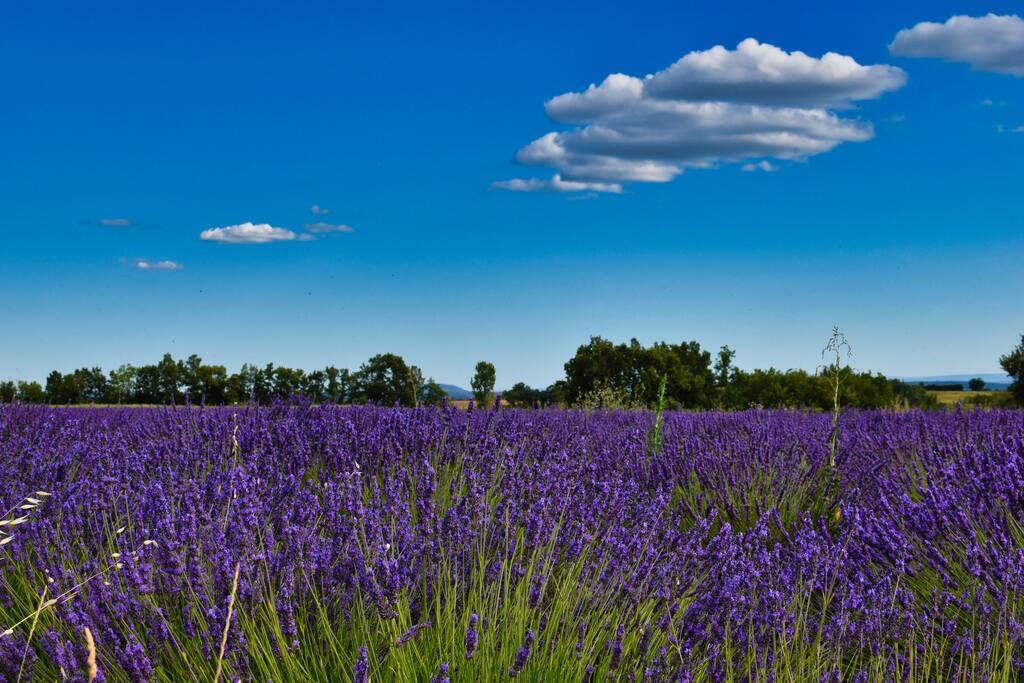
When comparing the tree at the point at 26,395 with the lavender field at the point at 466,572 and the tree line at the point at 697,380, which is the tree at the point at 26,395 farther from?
the tree line at the point at 697,380

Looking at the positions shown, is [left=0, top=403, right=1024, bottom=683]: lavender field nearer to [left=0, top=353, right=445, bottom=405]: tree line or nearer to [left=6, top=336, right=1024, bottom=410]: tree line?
[left=0, top=353, right=445, bottom=405]: tree line

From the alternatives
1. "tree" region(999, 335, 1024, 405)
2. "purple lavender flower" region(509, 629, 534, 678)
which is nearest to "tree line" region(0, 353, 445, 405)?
"purple lavender flower" region(509, 629, 534, 678)

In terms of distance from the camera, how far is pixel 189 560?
2615 mm

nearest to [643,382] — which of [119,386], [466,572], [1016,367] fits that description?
[1016,367]

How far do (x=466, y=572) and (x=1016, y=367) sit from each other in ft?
87.0

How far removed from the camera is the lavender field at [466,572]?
236 centimetres

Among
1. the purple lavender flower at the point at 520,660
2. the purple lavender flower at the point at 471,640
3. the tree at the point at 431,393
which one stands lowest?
the purple lavender flower at the point at 520,660

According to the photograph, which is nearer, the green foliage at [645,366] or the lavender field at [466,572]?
the lavender field at [466,572]

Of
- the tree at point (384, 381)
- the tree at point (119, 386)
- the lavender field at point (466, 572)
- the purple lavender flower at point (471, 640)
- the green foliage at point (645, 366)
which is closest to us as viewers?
the purple lavender flower at point (471, 640)

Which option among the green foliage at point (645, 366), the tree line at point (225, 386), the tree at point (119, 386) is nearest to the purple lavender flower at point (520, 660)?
the tree line at point (225, 386)

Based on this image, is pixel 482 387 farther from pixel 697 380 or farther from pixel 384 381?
pixel 697 380

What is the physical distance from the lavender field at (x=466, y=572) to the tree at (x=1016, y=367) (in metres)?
22.1

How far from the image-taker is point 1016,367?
2544 centimetres

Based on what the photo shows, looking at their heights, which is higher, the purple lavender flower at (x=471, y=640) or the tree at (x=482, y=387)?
the tree at (x=482, y=387)
